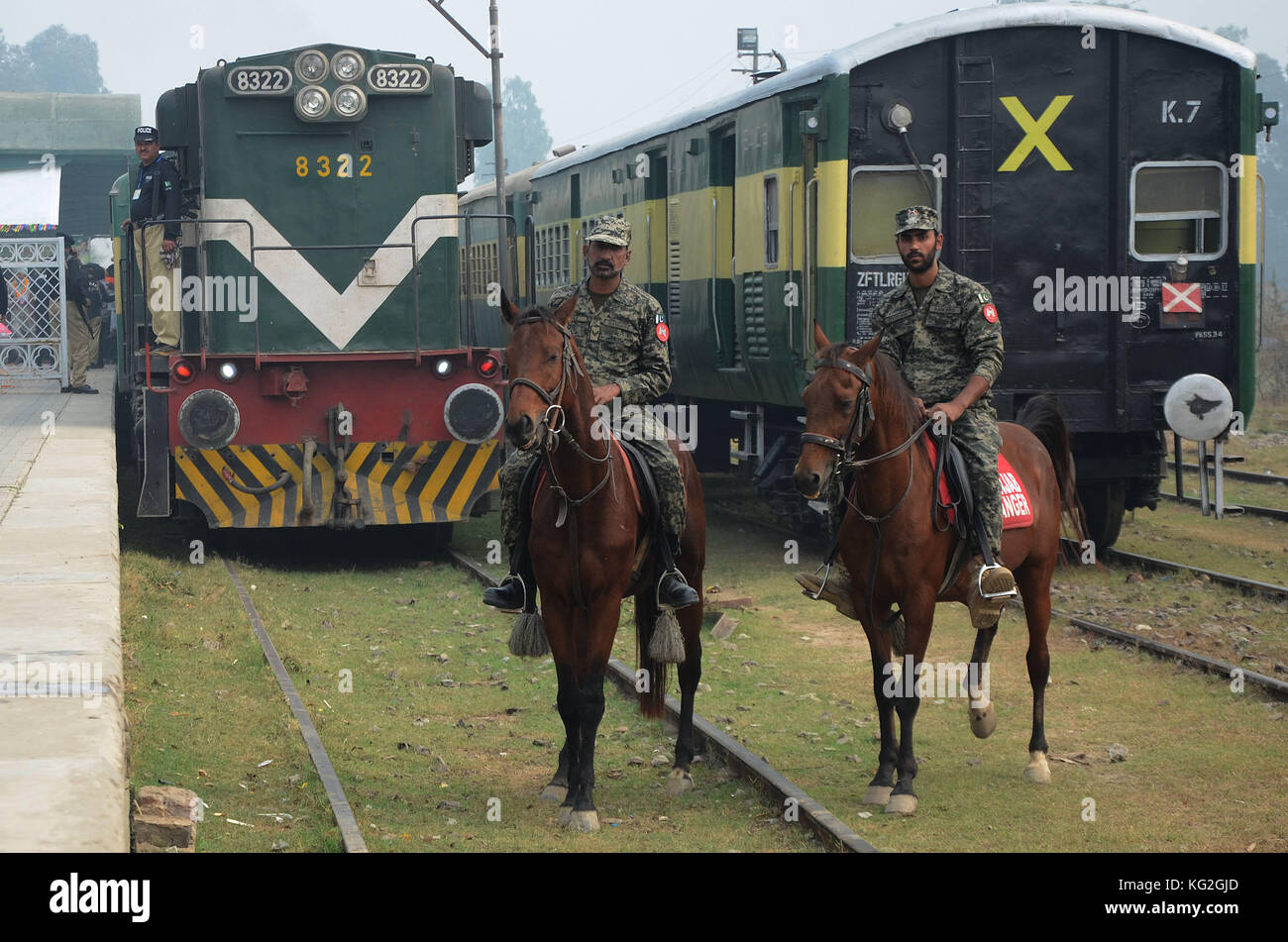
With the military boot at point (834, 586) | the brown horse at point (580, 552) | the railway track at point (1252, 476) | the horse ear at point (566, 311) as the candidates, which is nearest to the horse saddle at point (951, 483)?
the military boot at point (834, 586)

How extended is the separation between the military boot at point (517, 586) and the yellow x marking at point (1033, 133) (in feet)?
23.6

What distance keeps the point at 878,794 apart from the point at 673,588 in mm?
1307

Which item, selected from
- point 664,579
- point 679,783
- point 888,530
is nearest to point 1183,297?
point 888,530

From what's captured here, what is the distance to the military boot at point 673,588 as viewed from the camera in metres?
7.47

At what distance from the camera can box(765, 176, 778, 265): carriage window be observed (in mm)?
14469

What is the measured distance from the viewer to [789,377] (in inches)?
559

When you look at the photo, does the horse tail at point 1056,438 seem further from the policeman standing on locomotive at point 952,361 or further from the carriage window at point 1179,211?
the carriage window at point 1179,211

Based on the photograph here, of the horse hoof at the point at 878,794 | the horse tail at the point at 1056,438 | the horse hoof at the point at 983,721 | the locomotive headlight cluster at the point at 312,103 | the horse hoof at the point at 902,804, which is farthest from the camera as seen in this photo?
the locomotive headlight cluster at the point at 312,103

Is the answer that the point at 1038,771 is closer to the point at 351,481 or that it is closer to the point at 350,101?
the point at 351,481

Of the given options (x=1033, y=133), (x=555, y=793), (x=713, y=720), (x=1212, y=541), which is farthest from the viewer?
(x=1212, y=541)

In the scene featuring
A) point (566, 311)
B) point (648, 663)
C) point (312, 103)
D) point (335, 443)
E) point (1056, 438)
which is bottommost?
point (648, 663)

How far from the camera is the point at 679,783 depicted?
24.9 feet
